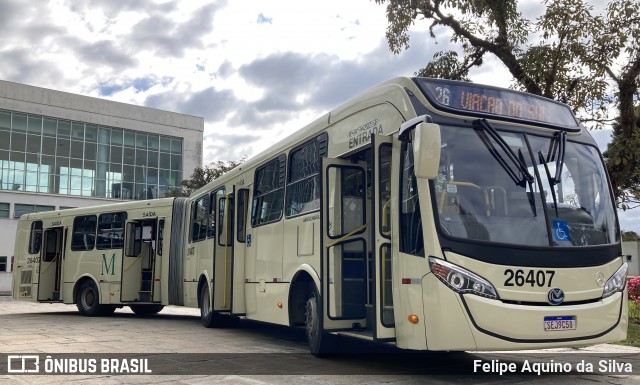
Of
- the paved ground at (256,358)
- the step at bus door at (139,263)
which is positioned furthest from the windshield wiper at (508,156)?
the step at bus door at (139,263)

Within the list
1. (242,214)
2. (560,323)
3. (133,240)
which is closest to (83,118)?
(133,240)

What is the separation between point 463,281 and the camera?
665 cm

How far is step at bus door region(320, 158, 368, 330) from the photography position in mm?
8477

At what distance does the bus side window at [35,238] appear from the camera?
770 inches

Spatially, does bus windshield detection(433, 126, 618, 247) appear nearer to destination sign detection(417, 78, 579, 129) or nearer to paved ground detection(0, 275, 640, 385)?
destination sign detection(417, 78, 579, 129)

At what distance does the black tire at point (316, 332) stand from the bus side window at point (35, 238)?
1274 centimetres

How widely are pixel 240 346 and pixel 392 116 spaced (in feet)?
16.7

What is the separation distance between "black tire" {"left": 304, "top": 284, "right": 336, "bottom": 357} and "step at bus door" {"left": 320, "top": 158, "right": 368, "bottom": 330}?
434 millimetres

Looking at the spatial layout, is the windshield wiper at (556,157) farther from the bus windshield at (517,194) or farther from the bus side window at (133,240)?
the bus side window at (133,240)

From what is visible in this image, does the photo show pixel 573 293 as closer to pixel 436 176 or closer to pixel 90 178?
pixel 436 176

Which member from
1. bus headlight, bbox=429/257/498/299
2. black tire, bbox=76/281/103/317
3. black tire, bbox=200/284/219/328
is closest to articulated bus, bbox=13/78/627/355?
bus headlight, bbox=429/257/498/299

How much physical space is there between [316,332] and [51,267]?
1269cm

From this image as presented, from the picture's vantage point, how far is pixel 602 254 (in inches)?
285

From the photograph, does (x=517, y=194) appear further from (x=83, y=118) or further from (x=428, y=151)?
(x=83, y=118)
